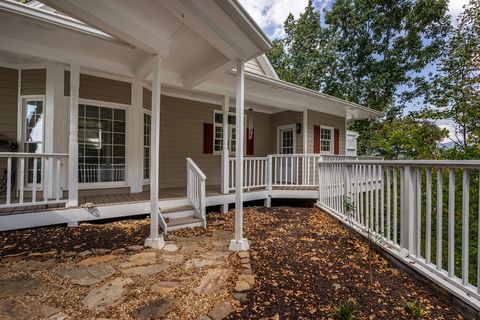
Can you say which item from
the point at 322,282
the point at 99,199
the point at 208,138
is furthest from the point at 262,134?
the point at 322,282

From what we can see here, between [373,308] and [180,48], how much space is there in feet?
13.4

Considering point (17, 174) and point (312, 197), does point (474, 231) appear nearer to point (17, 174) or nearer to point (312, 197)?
point (312, 197)

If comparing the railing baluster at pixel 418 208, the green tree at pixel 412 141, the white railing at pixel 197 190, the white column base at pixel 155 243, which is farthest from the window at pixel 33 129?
the green tree at pixel 412 141

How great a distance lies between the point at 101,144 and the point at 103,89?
114 centimetres

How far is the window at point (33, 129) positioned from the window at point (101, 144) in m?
0.67

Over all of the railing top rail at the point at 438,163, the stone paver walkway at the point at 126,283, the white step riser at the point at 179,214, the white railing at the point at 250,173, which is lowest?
the stone paver walkway at the point at 126,283

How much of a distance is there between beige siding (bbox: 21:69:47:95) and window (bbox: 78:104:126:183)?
70 centimetres

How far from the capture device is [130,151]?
540 cm

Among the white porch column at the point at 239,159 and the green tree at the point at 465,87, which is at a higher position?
the green tree at the point at 465,87

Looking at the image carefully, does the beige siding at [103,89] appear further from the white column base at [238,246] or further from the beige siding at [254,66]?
the beige siding at [254,66]

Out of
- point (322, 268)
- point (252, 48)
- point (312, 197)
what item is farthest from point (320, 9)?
point (322, 268)

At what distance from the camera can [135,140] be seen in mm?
5438

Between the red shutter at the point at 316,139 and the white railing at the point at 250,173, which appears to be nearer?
the white railing at the point at 250,173

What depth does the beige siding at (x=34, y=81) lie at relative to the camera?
465 centimetres
